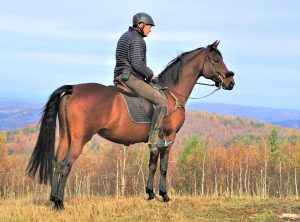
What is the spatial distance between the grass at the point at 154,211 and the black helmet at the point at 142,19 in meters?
4.46

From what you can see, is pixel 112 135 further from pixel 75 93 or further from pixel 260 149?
pixel 260 149

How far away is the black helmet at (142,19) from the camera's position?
10.5 metres

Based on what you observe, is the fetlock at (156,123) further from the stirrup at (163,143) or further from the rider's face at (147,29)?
the rider's face at (147,29)

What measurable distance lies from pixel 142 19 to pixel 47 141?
377 cm

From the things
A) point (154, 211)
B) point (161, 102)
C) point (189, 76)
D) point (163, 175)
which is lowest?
point (154, 211)

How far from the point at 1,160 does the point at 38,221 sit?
84051 millimetres

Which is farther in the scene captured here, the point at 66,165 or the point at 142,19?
the point at 142,19

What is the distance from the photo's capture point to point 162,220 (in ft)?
27.8

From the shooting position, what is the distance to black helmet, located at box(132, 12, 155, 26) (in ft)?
34.4

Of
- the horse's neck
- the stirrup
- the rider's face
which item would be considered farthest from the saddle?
the rider's face

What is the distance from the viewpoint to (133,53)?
1021cm

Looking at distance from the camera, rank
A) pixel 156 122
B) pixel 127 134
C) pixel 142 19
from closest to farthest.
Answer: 1. pixel 127 134
2. pixel 156 122
3. pixel 142 19

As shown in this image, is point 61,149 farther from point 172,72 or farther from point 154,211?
point 172,72

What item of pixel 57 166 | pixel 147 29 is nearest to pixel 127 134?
pixel 57 166
